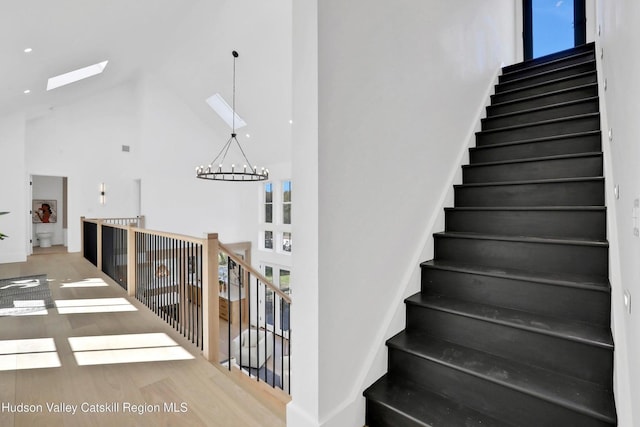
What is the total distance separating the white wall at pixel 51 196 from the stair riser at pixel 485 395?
1129 centimetres

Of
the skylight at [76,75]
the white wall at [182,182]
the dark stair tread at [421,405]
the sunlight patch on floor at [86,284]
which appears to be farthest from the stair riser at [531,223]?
the white wall at [182,182]

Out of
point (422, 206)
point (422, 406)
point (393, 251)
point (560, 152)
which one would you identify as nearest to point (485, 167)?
point (560, 152)

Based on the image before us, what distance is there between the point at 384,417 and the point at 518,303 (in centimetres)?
92

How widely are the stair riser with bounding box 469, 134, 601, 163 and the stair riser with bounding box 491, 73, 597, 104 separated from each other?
96 centimetres

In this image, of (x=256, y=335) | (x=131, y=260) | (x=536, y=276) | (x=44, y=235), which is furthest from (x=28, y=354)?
(x=44, y=235)

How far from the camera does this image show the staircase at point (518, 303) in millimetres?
1370

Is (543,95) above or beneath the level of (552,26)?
beneath

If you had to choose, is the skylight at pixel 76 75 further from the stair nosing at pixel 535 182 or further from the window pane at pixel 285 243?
the stair nosing at pixel 535 182

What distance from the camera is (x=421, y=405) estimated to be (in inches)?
59.1

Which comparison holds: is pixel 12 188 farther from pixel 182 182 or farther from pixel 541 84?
pixel 541 84

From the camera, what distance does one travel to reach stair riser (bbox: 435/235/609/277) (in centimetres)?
168

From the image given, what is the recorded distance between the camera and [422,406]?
1.50 metres

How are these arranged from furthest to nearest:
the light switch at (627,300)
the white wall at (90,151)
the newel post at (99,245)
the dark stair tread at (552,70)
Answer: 1. the white wall at (90,151)
2. the newel post at (99,245)
3. the dark stair tread at (552,70)
4. the light switch at (627,300)

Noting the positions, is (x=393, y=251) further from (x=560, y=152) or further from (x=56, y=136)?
(x=56, y=136)
